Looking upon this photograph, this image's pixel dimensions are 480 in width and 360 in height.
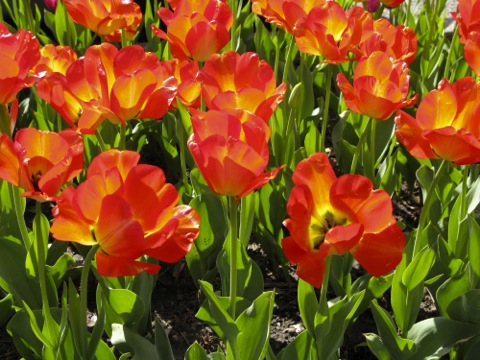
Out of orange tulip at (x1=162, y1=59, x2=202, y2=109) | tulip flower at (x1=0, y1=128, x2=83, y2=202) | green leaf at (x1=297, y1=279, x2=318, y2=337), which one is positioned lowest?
green leaf at (x1=297, y1=279, x2=318, y2=337)

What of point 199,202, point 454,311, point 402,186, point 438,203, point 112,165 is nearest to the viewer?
point 112,165

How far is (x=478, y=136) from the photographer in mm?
1311

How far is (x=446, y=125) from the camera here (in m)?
1.35

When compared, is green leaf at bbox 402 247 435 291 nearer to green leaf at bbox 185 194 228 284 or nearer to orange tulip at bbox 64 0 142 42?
green leaf at bbox 185 194 228 284

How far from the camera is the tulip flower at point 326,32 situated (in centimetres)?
173

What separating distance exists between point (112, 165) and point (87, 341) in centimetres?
42

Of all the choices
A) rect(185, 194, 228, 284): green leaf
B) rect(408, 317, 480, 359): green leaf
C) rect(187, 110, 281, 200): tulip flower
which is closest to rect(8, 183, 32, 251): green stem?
rect(185, 194, 228, 284): green leaf

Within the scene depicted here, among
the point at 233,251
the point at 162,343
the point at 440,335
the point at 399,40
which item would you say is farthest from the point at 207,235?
the point at 399,40

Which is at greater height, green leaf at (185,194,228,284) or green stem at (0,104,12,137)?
green stem at (0,104,12,137)

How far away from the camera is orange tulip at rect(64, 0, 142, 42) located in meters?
1.88

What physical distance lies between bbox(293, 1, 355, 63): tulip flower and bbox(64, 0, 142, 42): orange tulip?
454 millimetres

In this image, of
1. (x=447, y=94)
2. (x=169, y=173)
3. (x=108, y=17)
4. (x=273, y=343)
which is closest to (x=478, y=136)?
(x=447, y=94)

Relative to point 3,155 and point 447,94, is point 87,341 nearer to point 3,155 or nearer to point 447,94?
point 3,155

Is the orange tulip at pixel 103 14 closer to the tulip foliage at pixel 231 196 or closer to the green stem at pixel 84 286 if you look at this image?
the tulip foliage at pixel 231 196
